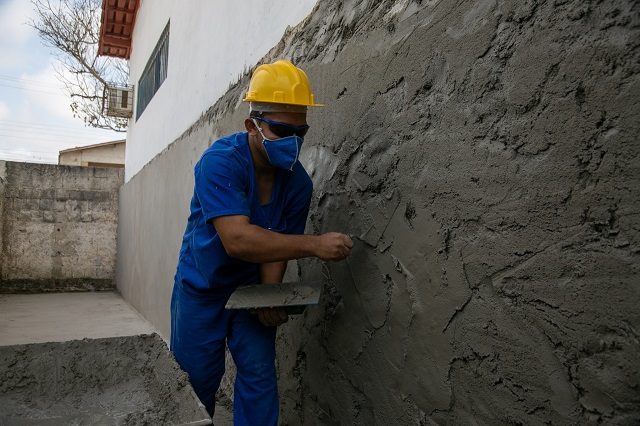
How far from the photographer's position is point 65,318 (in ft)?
23.2

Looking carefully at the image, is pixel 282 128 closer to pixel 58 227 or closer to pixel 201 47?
pixel 201 47

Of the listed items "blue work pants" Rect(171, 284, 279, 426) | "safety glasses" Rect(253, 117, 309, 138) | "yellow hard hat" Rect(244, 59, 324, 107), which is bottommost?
"blue work pants" Rect(171, 284, 279, 426)

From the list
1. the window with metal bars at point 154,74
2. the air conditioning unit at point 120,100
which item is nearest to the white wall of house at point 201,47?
the window with metal bars at point 154,74

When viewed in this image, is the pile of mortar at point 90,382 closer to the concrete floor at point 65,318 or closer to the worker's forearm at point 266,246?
the worker's forearm at point 266,246

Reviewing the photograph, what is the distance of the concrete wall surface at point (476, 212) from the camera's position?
1099mm

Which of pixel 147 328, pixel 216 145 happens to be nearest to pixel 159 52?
pixel 147 328

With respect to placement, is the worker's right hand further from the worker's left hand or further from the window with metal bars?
the window with metal bars

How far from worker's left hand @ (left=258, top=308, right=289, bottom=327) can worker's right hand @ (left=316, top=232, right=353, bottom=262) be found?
0.31m

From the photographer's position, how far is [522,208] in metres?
1.30

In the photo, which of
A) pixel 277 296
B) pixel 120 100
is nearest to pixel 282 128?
pixel 277 296

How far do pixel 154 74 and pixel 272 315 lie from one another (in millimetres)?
7165

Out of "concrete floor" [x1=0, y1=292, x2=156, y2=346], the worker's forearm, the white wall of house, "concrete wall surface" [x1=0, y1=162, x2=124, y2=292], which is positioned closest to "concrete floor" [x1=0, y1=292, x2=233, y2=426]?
"concrete floor" [x1=0, y1=292, x2=156, y2=346]

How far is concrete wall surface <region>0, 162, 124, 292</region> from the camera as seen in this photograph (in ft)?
31.7

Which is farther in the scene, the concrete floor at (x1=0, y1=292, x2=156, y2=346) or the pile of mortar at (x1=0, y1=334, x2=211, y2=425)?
the concrete floor at (x1=0, y1=292, x2=156, y2=346)
